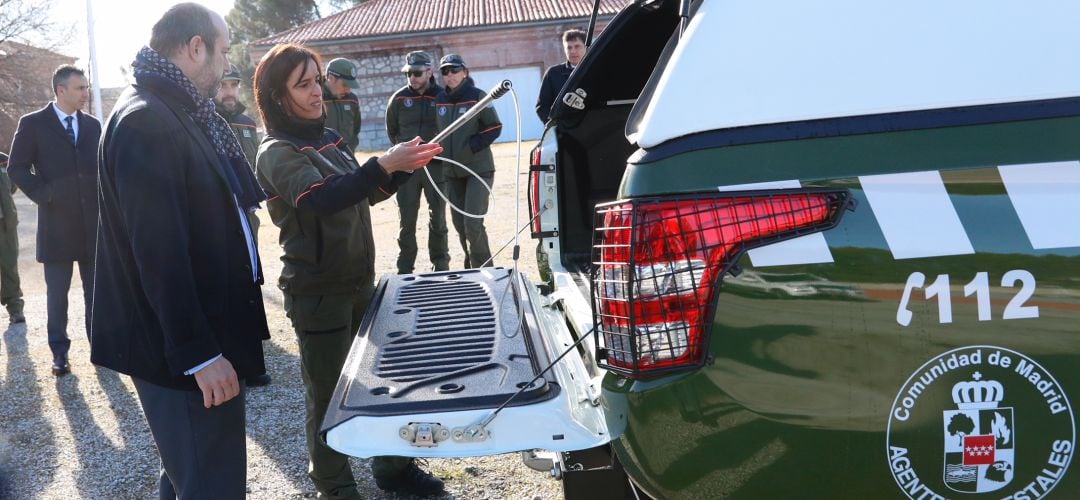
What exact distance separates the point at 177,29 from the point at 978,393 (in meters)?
2.14

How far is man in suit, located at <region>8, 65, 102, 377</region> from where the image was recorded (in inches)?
222

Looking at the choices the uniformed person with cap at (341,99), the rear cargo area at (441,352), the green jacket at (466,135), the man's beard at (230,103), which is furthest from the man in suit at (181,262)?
the uniformed person with cap at (341,99)

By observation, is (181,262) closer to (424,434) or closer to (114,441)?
(424,434)

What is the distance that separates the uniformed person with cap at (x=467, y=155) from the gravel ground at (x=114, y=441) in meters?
1.68

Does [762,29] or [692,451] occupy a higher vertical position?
[762,29]

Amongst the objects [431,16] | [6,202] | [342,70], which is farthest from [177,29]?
[431,16]

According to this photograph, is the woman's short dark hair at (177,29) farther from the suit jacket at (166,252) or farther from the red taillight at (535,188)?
the red taillight at (535,188)

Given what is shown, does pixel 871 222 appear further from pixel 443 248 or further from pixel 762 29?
pixel 443 248

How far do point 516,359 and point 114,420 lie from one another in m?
3.29

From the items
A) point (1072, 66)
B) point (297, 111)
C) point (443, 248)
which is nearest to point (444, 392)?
point (297, 111)

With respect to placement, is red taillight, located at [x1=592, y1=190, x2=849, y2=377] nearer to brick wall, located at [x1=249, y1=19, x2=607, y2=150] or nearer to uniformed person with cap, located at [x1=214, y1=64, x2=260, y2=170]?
uniformed person with cap, located at [x1=214, y1=64, x2=260, y2=170]

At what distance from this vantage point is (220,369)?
7.07ft

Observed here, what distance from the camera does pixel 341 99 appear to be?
807cm

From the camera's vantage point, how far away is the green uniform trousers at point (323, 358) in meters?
3.05
